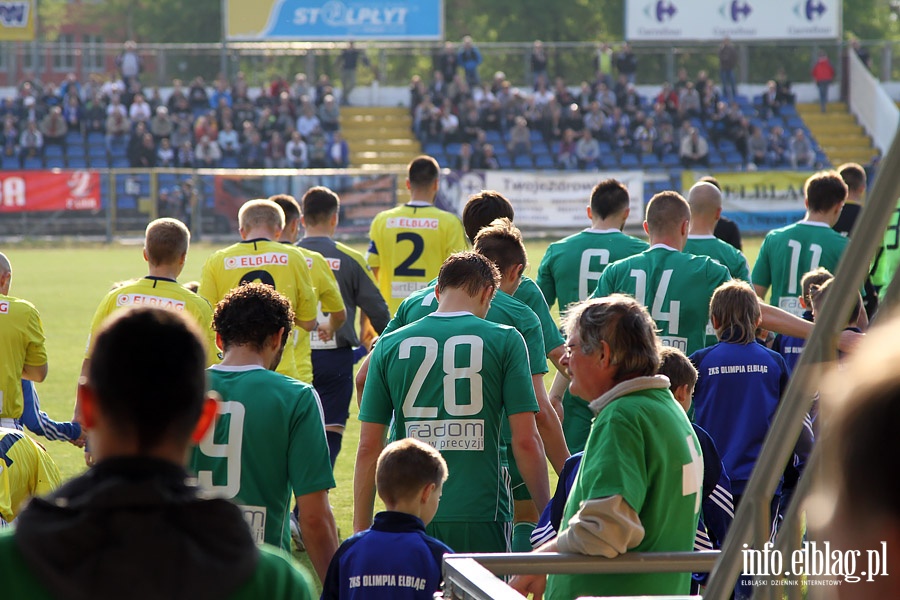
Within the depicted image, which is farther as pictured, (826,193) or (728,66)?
(728,66)

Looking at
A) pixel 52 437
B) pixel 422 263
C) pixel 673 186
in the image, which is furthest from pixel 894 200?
pixel 673 186

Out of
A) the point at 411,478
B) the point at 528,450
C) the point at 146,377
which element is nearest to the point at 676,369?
the point at 528,450

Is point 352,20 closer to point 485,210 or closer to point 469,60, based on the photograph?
point 469,60

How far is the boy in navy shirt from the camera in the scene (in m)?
3.84

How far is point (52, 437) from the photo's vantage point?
6.46 m

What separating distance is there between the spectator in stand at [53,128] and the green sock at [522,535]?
104ft

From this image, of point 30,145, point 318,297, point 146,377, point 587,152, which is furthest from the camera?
point 587,152

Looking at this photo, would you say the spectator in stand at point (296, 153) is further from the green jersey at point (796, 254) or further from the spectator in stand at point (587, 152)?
the green jersey at point (796, 254)

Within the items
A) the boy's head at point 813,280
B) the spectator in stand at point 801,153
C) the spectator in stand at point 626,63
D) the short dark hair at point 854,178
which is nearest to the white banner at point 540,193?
the spectator in stand at point 801,153

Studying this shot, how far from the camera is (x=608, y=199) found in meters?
7.54

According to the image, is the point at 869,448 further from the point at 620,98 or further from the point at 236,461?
the point at 620,98

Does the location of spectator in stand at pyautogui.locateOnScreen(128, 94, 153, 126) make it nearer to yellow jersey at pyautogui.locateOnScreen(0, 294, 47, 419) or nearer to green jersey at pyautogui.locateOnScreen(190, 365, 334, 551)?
yellow jersey at pyautogui.locateOnScreen(0, 294, 47, 419)

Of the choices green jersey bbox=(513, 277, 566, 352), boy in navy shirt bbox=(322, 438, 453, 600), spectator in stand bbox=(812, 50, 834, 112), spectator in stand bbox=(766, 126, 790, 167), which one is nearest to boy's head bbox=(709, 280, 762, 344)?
green jersey bbox=(513, 277, 566, 352)

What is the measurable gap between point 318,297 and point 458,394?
2938 mm
